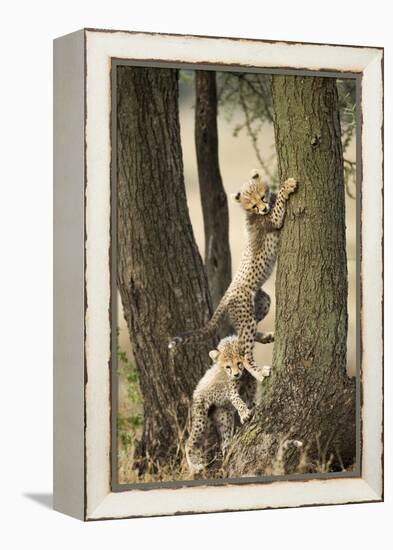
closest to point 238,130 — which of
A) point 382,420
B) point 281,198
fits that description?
point 281,198

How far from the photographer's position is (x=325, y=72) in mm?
8109

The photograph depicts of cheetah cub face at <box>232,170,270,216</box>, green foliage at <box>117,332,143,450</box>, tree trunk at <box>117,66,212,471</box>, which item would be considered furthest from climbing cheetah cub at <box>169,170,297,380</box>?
green foliage at <box>117,332,143,450</box>

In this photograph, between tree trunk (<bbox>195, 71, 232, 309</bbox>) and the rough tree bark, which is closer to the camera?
tree trunk (<bbox>195, 71, 232, 309</bbox>)

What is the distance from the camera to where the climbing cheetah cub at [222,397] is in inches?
310

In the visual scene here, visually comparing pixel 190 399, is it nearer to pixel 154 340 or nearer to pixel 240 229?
pixel 154 340

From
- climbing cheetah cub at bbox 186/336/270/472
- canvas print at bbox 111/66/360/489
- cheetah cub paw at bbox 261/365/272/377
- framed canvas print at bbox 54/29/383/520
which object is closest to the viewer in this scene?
framed canvas print at bbox 54/29/383/520

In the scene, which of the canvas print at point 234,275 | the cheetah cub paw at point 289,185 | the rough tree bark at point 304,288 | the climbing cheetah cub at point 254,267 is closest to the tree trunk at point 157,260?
the canvas print at point 234,275

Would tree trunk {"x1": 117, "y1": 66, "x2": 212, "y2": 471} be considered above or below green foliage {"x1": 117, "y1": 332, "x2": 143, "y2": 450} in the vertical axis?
above

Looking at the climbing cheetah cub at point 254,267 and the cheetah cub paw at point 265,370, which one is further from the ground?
the climbing cheetah cub at point 254,267

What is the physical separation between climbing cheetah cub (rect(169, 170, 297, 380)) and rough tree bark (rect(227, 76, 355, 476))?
54 mm

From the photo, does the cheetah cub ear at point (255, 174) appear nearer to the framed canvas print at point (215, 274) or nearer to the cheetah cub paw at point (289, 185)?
the framed canvas print at point (215, 274)

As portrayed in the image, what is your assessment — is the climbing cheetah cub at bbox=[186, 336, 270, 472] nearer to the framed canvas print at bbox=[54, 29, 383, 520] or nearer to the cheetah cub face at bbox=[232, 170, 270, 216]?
the framed canvas print at bbox=[54, 29, 383, 520]

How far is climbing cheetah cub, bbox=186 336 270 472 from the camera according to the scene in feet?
25.9

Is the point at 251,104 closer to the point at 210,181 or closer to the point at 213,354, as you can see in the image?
the point at 210,181
